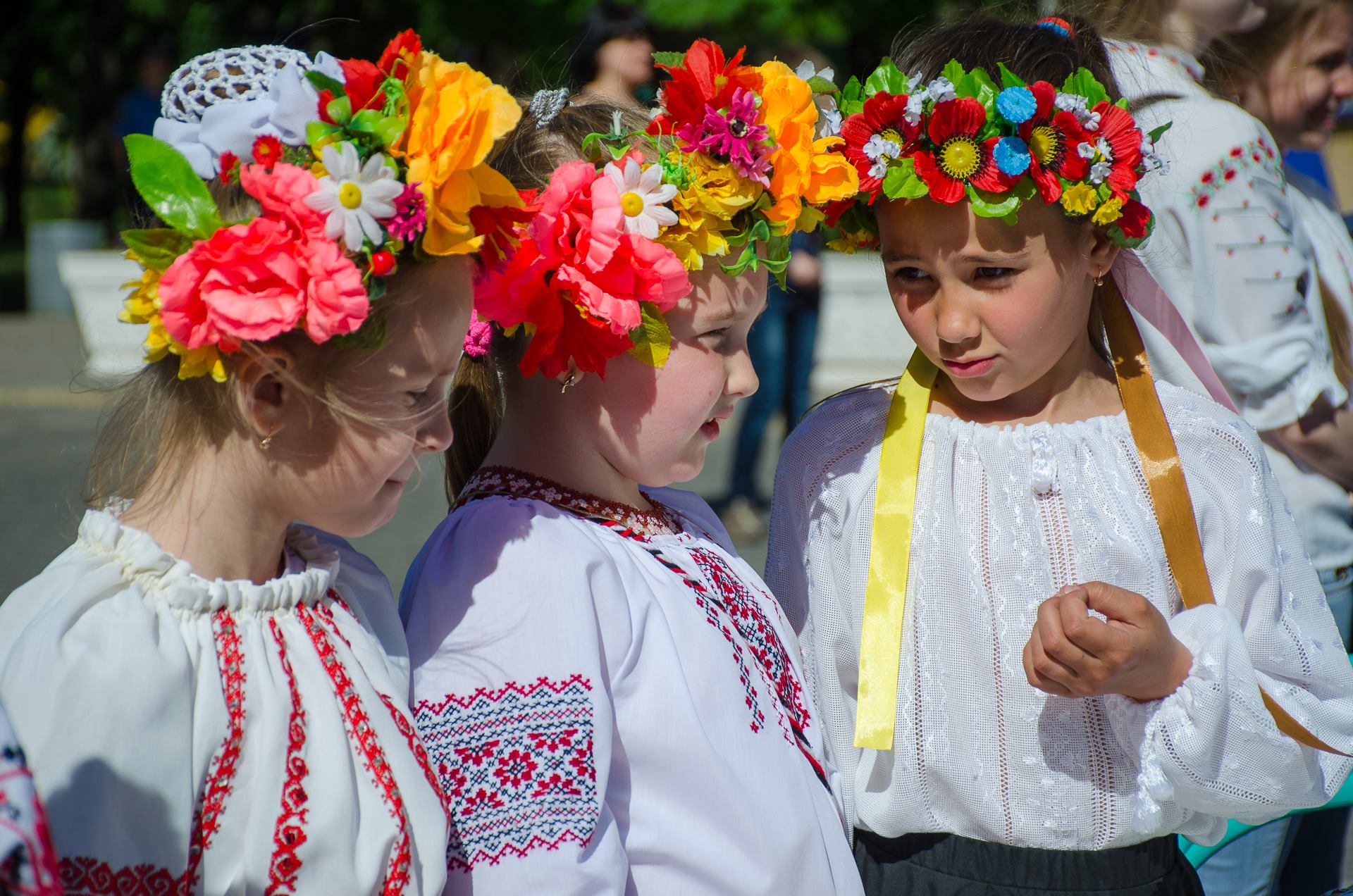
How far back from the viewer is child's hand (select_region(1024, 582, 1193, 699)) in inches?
67.4

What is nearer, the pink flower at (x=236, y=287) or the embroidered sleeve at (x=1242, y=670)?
the pink flower at (x=236, y=287)

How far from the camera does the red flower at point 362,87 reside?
4.93 feet

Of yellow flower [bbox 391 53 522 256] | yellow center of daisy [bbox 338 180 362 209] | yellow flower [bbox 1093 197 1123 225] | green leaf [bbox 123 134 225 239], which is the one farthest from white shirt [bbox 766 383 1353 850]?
green leaf [bbox 123 134 225 239]

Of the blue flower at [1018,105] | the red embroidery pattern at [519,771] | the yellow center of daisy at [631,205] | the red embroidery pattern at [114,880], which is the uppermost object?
the blue flower at [1018,105]

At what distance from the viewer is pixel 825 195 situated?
6.21 feet

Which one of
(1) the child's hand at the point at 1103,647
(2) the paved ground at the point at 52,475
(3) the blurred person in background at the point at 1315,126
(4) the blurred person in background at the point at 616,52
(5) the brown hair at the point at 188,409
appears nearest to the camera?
(5) the brown hair at the point at 188,409

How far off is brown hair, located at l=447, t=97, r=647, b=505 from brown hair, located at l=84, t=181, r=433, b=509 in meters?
0.28

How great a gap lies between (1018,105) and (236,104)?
43.1 inches

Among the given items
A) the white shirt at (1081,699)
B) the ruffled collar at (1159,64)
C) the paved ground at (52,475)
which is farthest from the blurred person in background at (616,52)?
the white shirt at (1081,699)

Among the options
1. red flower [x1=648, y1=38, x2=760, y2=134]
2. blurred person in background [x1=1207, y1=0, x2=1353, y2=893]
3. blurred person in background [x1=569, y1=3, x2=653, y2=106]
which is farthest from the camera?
blurred person in background [x1=569, y1=3, x2=653, y2=106]

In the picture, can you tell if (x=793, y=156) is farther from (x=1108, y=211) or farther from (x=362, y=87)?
(x=362, y=87)

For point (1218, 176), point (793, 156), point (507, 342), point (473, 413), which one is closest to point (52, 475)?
point (473, 413)

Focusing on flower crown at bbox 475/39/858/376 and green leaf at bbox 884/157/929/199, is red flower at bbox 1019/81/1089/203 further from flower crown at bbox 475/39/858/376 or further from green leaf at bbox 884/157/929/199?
flower crown at bbox 475/39/858/376

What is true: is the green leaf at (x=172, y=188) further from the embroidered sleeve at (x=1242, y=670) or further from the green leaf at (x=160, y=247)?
the embroidered sleeve at (x=1242, y=670)
